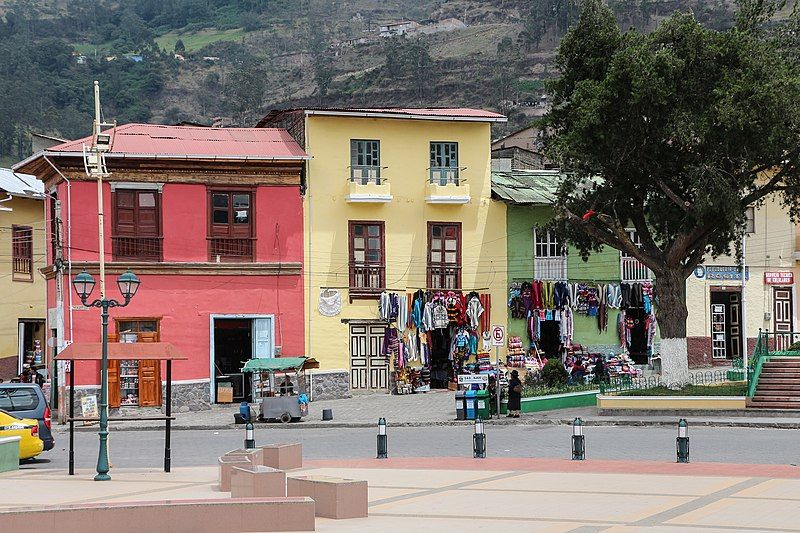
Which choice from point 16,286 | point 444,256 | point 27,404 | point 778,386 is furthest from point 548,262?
point 27,404

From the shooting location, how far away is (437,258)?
41.9m

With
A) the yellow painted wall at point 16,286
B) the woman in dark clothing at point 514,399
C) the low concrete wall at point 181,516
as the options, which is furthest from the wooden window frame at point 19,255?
the low concrete wall at point 181,516

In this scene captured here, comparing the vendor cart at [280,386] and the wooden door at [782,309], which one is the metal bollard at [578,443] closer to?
the vendor cart at [280,386]

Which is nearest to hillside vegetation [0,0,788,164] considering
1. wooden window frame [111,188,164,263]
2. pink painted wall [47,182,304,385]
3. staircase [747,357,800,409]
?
pink painted wall [47,182,304,385]

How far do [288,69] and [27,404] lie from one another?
157724 millimetres

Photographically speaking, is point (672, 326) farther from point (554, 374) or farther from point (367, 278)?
point (367, 278)

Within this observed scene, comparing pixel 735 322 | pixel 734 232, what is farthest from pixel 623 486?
pixel 735 322

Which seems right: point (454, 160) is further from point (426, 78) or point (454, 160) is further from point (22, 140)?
point (426, 78)

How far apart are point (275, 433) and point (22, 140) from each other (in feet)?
346

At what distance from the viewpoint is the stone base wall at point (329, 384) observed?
3978 centimetres

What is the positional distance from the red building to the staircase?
14502mm

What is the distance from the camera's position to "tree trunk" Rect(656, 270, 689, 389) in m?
33.3

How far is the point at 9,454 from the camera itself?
23578 millimetres

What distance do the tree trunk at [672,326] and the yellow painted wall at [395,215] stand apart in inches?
375
